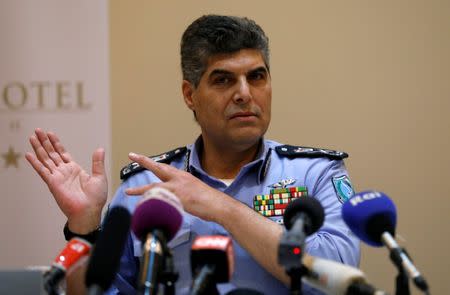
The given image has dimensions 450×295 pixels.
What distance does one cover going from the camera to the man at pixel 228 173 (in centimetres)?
155

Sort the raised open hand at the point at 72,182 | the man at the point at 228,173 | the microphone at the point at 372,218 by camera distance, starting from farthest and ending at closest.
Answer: the raised open hand at the point at 72,182 < the man at the point at 228,173 < the microphone at the point at 372,218

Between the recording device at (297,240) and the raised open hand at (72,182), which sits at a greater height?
the recording device at (297,240)

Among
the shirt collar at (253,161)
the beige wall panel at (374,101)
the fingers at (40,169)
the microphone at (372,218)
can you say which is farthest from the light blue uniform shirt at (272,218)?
the microphone at (372,218)

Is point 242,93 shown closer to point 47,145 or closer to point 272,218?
point 272,218

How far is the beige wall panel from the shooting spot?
236 centimetres

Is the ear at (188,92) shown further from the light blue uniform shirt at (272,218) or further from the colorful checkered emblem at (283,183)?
the colorful checkered emblem at (283,183)

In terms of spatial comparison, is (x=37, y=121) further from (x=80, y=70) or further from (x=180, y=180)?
(x=180, y=180)

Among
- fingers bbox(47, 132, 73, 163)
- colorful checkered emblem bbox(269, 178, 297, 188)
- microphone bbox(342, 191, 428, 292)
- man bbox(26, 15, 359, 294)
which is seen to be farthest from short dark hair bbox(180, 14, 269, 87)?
microphone bbox(342, 191, 428, 292)

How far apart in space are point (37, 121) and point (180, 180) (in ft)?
3.57

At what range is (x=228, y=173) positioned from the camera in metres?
2.00

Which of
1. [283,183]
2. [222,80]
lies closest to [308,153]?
[283,183]

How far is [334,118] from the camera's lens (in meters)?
2.38

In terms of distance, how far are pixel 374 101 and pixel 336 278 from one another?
159 cm

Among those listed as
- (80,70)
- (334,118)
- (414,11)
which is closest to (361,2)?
(414,11)
